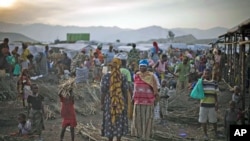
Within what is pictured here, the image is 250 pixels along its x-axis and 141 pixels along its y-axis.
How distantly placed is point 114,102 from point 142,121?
592mm

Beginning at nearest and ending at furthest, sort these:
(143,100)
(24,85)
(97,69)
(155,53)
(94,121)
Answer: (143,100) → (94,121) → (24,85) → (97,69) → (155,53)

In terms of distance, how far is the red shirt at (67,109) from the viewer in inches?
184

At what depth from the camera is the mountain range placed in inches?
217

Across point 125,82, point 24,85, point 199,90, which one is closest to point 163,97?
point 199,90

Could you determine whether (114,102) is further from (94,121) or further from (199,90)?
(199,90)

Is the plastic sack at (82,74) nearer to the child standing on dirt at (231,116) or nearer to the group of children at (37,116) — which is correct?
the group of children at (37,116)

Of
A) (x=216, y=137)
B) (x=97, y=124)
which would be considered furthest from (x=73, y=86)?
(x=216, y=137)

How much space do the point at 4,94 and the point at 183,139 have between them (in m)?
2.71

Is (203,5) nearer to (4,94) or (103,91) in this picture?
(103,91)

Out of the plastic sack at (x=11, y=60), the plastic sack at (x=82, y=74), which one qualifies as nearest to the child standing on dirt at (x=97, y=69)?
the plastic sack at (x=82, y=74)

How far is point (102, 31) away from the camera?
5719 millimetres

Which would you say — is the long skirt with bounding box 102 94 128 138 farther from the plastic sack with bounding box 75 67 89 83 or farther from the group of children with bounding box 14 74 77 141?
the plastic sack with bounding box 75 67 89 83

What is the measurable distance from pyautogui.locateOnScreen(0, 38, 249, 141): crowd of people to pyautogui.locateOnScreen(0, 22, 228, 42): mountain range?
0.78 feet

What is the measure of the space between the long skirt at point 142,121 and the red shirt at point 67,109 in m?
0.83
